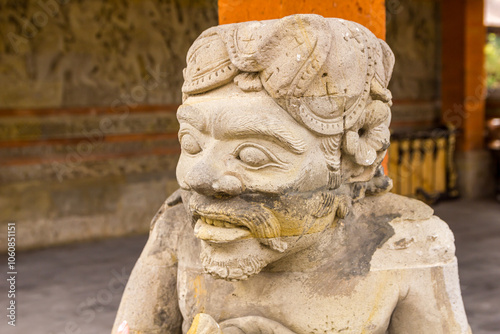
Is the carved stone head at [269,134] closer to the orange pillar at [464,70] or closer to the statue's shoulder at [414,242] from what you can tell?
the statue's shoulder at [414,242]

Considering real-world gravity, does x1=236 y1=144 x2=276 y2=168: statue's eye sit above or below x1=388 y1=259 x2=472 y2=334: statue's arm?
above

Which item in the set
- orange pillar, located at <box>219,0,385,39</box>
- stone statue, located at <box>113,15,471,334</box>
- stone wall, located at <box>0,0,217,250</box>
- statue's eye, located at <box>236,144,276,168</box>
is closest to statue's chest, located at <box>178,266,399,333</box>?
stone statue, located at <box>113,15,471,334</box>

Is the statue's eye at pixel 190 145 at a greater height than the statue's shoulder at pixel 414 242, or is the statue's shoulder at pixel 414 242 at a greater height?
the statue's eye at pixel 190 145

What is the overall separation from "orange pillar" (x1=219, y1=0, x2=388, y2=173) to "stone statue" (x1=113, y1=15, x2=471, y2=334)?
41cm

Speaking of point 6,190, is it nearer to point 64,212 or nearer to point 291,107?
point 64,212

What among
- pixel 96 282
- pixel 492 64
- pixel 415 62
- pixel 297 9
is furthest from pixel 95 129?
pixel 492 64

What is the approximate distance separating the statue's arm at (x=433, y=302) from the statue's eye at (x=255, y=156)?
54 cm

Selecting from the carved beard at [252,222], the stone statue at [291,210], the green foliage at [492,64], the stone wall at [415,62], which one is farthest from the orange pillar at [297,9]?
the green foliage at [492,64]

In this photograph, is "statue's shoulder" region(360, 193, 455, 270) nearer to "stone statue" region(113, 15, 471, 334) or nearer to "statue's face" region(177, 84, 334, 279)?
"stone statue" region(113, 15, 471, 334)

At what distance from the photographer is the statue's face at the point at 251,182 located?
4.62ft

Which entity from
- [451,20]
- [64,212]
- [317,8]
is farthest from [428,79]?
[317,8]

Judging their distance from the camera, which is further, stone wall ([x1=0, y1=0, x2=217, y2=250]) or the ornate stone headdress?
stone wall ([x1=0, y1=0, x2=217, y2=250])

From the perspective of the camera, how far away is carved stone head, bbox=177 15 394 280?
1.41 meters

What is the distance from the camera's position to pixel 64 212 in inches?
230
